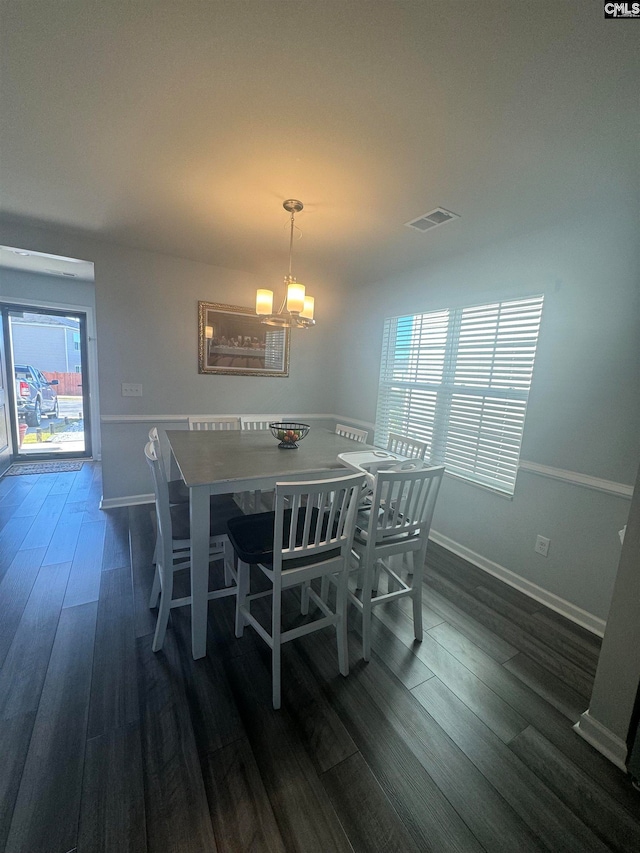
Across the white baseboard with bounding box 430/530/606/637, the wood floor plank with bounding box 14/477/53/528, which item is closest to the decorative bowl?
the white baseboard with bounding box 430/530/606/637

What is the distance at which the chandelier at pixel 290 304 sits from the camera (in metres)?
2.06

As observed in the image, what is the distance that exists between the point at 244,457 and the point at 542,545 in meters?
2.03

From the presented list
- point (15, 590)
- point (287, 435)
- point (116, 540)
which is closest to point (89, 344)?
point (116, 540)

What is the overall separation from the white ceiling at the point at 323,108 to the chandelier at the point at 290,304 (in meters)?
0.11

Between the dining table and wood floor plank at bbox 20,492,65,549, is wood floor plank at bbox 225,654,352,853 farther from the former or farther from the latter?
wood floor plank at bbox 20,492,65,549

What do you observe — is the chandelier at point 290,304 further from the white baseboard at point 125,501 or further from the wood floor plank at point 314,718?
the white baseboard at point 125,501

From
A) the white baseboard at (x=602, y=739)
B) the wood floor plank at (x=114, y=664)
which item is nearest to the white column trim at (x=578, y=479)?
the white baseboard at (x=602, y=739)

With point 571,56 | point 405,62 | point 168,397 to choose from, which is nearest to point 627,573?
point 571,56

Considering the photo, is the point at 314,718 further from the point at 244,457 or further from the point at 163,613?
the point at 244,457

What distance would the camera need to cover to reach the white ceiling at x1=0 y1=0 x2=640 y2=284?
3.33ft

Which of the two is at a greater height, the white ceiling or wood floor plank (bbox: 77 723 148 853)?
the white ceiling

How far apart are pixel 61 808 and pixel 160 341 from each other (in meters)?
3.13

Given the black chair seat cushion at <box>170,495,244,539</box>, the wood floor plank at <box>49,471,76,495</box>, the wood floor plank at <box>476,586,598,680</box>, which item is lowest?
the wood floor plank at <box>49,471,76,495</box>

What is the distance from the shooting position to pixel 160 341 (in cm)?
328
